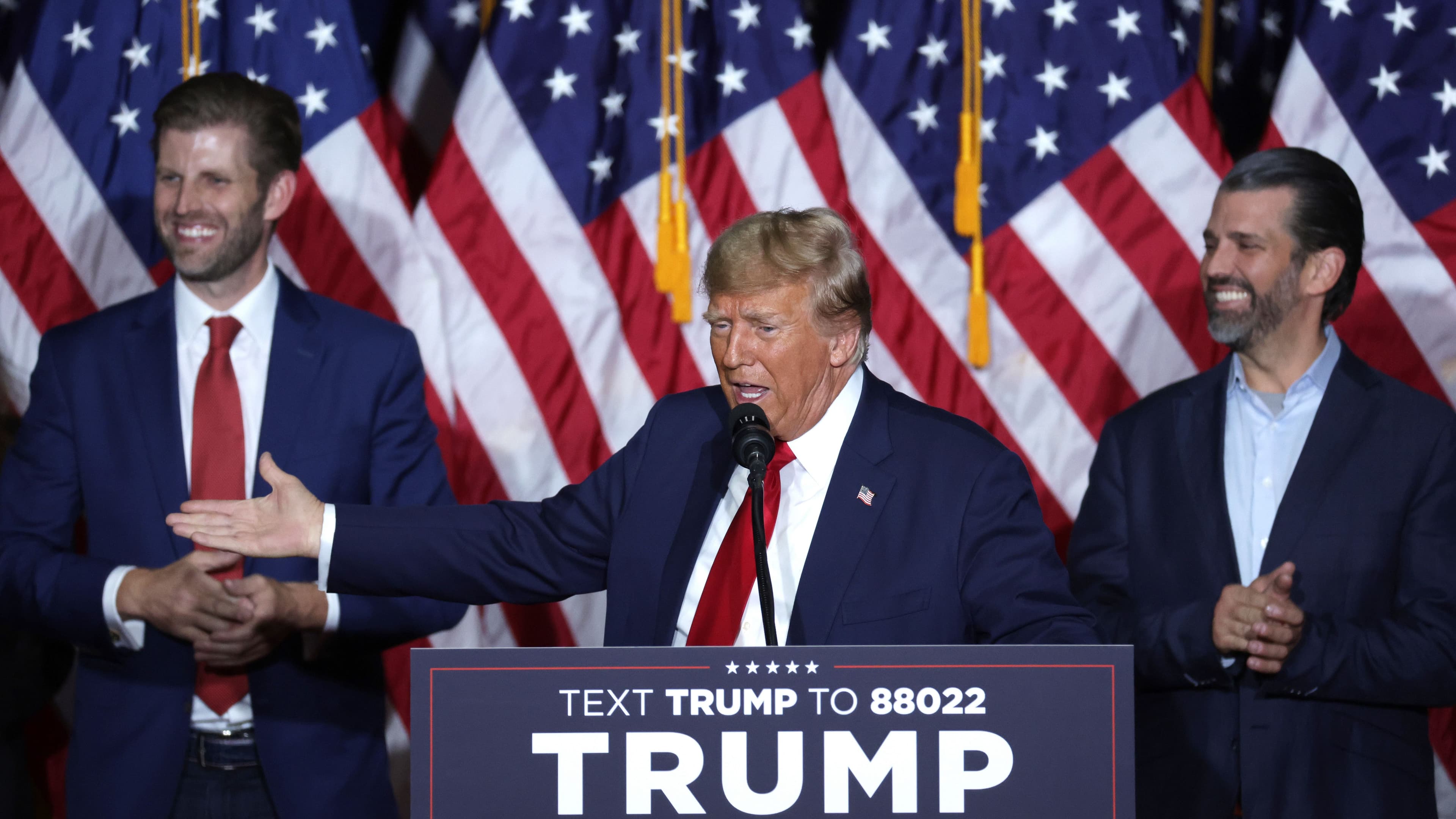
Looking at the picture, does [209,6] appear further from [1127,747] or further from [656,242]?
[1127,747]

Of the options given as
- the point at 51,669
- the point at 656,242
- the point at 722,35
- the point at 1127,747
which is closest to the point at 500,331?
the point at 656,242

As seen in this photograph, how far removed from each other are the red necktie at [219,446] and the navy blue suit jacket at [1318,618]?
1625 mm

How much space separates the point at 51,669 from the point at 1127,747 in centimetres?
265

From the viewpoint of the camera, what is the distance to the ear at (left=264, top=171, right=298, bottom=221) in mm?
2848

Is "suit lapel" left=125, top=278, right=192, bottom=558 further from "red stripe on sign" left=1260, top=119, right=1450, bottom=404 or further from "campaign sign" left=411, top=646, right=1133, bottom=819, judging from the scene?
"red stripe on sign" left=1260, top=119, right=1450, bottom=404

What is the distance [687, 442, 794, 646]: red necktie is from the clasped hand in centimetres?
89

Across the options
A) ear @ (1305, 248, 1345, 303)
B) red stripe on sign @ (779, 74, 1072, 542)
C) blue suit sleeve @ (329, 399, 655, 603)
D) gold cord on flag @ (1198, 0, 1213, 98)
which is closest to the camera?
blue suit sleeve @ (329, 399, 655, 603)

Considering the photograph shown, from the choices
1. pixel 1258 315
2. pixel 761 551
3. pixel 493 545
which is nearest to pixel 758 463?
pixel 761 551

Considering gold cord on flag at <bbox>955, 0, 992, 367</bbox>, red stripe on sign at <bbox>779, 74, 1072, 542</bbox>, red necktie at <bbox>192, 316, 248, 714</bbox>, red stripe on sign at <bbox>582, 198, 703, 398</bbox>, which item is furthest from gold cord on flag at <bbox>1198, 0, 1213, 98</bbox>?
red necktie at <bbox>192, 316, 248, 714</bbox>

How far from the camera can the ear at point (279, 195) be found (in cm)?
285

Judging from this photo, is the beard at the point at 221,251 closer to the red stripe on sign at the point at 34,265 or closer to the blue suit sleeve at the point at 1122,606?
the red stripe on sign at the point at 34,265

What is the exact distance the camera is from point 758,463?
1.75 meters

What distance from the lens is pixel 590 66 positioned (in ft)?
11.9

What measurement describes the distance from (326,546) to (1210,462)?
168cm
